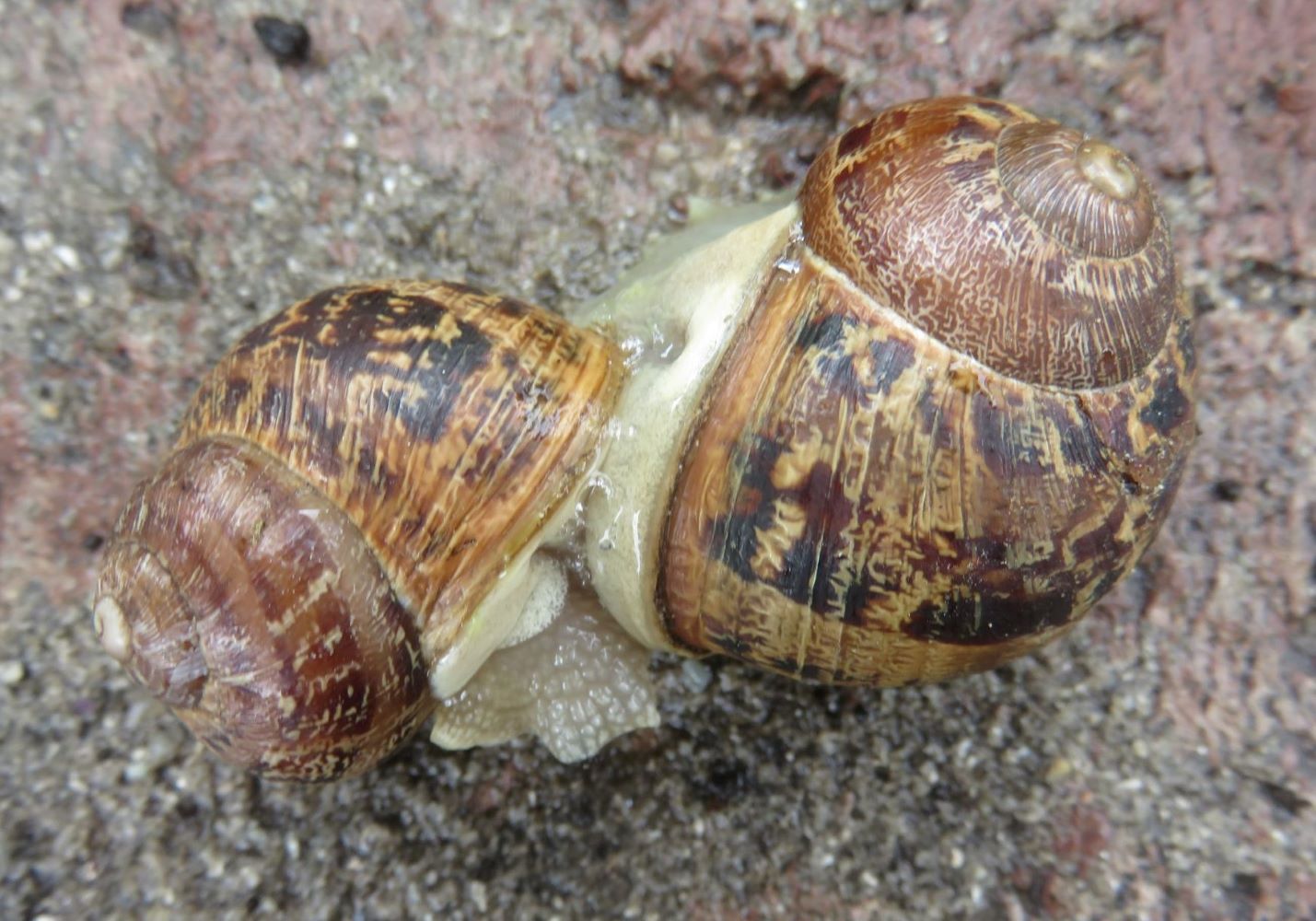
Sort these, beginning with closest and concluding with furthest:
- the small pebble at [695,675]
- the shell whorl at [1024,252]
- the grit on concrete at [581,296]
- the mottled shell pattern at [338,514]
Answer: the shell whorl at [1024,252] → the mottled shell pattern at [338,514] → the grit on concrete at [581,296] → the small pebble at [695,675]

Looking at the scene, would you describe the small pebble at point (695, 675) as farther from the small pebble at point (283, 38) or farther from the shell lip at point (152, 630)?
the small pebble at point (283, 38)

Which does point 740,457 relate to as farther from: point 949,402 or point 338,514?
point 338,514

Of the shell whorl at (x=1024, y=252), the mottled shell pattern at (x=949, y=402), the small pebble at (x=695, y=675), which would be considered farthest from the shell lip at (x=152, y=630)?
the shell whorl at (x=1024, y=252)

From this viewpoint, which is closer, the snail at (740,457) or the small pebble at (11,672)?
the snail at (740,457)

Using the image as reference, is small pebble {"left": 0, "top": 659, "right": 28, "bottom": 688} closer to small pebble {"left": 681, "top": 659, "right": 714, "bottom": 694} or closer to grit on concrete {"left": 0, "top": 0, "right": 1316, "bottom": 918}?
grit on concrete {"left": 0, "top": 0, "right": 1316, "bottom": 918}

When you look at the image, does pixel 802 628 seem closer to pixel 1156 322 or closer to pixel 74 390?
pixel 1156 322

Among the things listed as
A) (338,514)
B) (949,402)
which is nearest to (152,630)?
(338,514)
